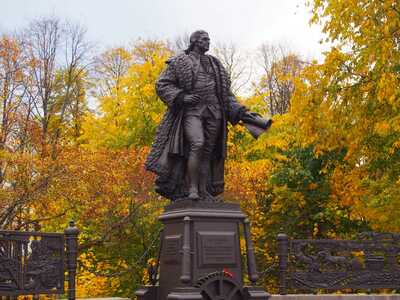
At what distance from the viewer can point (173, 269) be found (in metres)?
7.76

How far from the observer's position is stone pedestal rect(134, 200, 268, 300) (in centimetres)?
735

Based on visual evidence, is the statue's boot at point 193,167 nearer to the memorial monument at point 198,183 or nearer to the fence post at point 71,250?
the memorial monument at point 198,183

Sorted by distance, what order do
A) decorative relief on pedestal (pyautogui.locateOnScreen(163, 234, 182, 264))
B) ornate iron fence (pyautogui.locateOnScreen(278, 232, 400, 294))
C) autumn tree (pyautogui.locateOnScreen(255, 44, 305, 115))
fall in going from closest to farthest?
1. decorative relief on pedestal (pyautogui.locateOnScreen(163, 234, 182, 264))
2. ornate iron fence (pyautogui.locateOnScreen(278, 232, 400, 294))
3. autumn tree (pyautogui.locateOnScreen(255, 44, 305, 115))

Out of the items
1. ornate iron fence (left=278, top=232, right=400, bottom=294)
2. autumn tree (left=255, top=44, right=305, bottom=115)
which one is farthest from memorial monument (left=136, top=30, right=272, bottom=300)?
autumn tree (left=255, top=44, right=305, bottom=115)

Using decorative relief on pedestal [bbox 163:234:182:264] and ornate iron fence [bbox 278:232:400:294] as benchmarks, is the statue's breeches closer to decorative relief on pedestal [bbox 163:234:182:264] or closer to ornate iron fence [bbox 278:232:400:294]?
decorative relief on pedestal [bbox 163:234:182:264]

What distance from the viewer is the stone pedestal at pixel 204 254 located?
7.35 m

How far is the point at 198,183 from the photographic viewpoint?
816 centimetres

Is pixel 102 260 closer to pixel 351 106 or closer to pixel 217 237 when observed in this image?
pixel 351 106

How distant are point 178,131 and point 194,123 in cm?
27

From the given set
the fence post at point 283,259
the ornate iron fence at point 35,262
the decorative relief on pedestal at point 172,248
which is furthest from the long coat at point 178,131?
the fence post at point 283,259

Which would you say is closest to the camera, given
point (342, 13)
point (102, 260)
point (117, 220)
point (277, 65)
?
point (342, 13)

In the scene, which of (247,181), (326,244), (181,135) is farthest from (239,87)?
(181,135)

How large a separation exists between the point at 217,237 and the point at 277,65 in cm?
2784

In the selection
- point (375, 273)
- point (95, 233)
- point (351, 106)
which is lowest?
point (375, 273)
